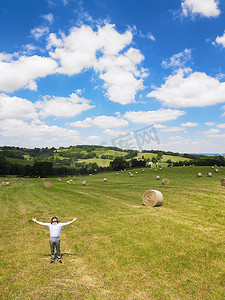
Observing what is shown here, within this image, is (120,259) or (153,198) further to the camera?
(153,198)

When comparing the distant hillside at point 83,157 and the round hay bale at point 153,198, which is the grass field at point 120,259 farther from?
the distant hillside at point 83,157

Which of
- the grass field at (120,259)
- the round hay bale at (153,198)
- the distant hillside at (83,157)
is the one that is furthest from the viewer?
the distant hillside at (83,157)

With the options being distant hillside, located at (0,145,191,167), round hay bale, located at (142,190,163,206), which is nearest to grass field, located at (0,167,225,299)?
round hay bale, located at (142,190,163,206)

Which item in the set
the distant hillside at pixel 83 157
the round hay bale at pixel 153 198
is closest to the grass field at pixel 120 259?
the round hay bale at pixel 153 198

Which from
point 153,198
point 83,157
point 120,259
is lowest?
point 120,259

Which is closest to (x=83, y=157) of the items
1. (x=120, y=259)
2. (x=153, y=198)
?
(x=153, y=198)

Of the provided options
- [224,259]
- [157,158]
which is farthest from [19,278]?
[157,158]

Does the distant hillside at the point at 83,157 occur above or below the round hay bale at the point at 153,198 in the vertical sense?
above

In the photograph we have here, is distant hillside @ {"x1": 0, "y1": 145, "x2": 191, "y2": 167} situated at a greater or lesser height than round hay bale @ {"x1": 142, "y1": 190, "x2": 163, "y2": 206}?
greater

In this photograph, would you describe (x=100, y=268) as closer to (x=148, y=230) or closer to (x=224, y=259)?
(x=148, y=230)

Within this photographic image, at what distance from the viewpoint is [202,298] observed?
6.20m

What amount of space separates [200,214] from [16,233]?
14.5 meters

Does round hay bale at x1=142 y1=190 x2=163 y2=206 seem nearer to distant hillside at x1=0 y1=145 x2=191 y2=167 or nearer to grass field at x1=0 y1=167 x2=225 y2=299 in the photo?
grass field at x1=0 y1=167 x2=225 y2=299

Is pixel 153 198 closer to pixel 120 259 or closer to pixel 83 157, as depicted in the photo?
pixel 120 259
